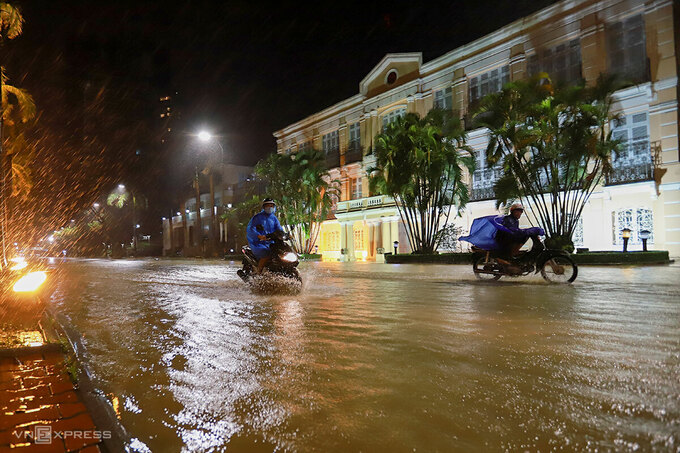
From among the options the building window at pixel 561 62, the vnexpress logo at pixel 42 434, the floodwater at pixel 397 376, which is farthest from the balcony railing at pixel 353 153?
the vnexpress logo at pixel 42 434

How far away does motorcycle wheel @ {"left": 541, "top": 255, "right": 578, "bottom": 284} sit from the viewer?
9844 millimetres

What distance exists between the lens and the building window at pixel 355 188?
3822 centimetres

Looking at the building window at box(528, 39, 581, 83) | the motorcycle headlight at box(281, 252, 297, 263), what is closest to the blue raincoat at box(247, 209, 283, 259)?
the motorcycle headlight at box(281, 252, 297, 263)

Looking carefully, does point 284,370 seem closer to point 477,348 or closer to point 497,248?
point 477,348

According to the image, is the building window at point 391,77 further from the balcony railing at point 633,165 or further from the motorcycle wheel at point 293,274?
the motorcycle wheel at point 293,274

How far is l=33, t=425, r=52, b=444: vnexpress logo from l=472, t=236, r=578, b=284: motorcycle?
368 inches

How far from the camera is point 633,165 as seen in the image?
70.5ft

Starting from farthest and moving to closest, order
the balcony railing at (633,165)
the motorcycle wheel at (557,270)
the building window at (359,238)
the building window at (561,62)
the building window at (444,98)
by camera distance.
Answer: the building window at (359,238) < the building window at (444,98) < the building window at (561,62) < the balcony railing at (633,165) < the motorcycle wheel at (557,270)

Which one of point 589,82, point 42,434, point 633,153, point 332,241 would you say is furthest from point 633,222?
point 42,434

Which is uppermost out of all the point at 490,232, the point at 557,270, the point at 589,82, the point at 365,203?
the point at 589,82

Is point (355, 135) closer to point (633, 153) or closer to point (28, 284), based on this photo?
point (633, 153)

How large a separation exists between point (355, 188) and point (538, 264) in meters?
29.2

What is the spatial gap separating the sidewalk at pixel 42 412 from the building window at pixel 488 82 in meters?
27.6

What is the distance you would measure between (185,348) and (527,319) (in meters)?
3.86
